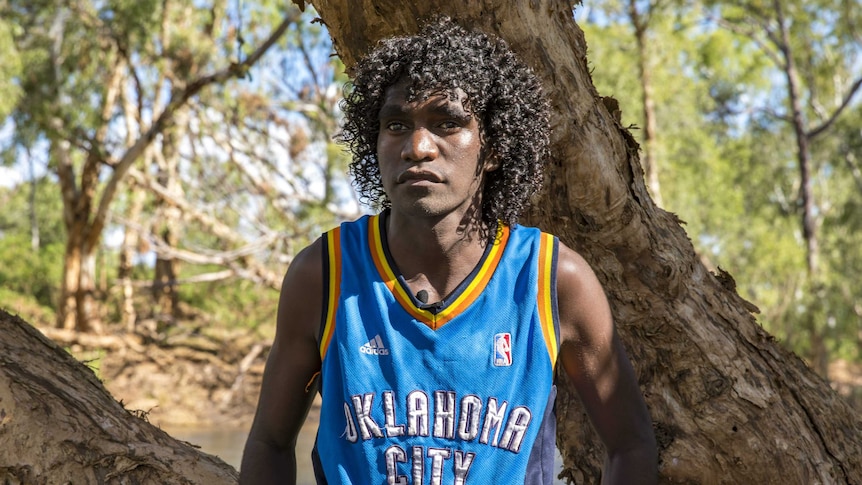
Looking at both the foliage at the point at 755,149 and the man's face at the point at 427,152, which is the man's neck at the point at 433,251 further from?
the foliage at the point at 755,149

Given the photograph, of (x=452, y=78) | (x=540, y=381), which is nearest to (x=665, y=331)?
(x=540, y=381)

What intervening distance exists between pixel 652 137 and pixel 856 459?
1418cm

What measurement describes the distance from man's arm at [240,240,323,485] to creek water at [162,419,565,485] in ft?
18.4

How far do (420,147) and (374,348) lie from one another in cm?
42

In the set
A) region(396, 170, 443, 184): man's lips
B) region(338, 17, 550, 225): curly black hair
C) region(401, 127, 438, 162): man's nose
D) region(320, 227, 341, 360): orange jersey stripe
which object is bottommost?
region(320, 227, 341, 360): orange jersey stripe

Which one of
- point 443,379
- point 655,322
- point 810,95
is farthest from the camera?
point 810,95

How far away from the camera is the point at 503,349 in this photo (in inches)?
75.3

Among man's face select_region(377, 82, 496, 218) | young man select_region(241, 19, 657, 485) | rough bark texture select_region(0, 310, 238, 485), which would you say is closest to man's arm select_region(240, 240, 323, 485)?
young man select_region(241, 19, 657, 485)

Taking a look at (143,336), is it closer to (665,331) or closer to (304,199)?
(304,199)

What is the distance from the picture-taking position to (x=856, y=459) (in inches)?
106

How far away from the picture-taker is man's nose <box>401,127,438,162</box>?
1963mm

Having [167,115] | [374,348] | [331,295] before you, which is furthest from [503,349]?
[167,115]

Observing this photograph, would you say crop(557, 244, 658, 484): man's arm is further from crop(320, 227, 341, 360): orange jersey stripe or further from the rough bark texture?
the rough bark texture

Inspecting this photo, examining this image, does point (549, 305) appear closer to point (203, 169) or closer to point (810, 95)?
point (203, 169)
